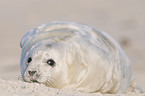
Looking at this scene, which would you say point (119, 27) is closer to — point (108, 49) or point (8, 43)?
point (8, 43)

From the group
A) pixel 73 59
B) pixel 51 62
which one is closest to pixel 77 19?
pixel 73 59

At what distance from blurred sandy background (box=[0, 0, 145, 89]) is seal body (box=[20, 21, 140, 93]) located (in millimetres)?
5881

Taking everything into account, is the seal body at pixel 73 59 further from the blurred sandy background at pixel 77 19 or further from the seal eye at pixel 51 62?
the blurred sandy background at pixel 77 19

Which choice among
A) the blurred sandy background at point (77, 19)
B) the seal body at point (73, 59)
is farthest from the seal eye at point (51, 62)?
the blurred sandy background at point (77, 19)

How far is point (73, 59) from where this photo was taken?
3.87m

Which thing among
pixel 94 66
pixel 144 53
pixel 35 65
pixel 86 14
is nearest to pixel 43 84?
pixel 35 65

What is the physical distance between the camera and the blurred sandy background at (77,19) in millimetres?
12077

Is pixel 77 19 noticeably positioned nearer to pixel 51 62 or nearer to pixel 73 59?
pixel 73 59

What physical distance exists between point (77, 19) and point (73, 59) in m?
13.6

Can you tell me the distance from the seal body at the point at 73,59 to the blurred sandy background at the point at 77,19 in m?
5.88

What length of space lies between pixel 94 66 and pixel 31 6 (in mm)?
15122

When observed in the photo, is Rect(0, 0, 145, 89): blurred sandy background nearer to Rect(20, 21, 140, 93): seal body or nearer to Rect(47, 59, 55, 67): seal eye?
Rect(20, 21, 140, 93): seal body

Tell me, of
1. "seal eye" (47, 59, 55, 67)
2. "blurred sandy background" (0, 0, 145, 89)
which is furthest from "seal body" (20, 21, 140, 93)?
"blurred sandy background" (0, 0, 145, 89)

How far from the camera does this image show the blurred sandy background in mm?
12077
